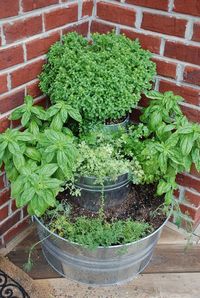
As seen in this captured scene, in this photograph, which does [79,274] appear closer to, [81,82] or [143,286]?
[143,286]

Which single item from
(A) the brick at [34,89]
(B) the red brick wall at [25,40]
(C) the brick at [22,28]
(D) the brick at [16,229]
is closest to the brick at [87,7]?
(B) the red brick wall at [25,40]

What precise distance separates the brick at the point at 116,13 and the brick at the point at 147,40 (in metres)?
0.04

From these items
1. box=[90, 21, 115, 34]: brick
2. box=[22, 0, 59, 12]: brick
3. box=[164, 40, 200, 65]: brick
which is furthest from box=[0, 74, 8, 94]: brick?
box=[164, 40, 200, 65]: brick

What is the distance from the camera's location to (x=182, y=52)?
1485mm

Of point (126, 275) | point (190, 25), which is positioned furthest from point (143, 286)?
Result: point (190, 25)

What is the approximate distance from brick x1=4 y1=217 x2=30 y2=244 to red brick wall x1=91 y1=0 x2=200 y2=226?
2.45 feet

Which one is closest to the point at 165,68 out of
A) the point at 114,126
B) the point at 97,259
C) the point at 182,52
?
the point at 182,52

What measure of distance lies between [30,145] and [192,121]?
65 cm

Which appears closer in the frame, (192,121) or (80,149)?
(80,149)

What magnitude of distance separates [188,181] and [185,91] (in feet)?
1.30

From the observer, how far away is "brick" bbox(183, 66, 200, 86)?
4.86ft

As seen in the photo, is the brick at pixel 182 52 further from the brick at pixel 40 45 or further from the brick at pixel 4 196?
the brick at pixel 4 196

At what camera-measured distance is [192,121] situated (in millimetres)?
1587

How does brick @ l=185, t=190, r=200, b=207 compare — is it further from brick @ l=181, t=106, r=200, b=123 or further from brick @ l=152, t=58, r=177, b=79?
brick @ l=152, t=58, r=177, b=79
